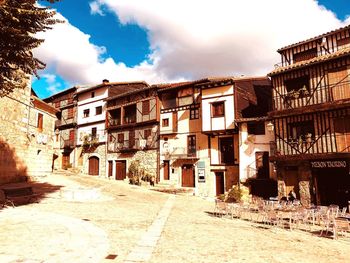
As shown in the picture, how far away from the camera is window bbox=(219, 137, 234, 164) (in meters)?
25.4

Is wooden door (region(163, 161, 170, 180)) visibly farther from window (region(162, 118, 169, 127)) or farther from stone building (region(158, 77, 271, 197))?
window (region(162, 118, 169, 127))

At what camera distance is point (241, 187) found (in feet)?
71.9

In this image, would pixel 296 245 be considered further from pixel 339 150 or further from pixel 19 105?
pixel 19 105

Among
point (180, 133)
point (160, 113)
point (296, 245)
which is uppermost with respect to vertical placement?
point (160, 113)

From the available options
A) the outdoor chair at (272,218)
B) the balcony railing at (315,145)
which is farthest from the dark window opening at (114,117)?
the outdoor chair at (272,218)

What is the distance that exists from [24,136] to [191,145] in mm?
14418

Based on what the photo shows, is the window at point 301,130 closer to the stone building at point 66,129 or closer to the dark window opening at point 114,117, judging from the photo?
the dark window opening at point 114,117

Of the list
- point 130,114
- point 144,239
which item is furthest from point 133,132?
point 144,239

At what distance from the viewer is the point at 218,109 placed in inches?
997

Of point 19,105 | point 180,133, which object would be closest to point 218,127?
point 180,133

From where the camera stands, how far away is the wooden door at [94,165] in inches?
1382

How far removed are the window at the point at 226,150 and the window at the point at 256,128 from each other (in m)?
2.54

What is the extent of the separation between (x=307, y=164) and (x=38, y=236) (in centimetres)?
1550

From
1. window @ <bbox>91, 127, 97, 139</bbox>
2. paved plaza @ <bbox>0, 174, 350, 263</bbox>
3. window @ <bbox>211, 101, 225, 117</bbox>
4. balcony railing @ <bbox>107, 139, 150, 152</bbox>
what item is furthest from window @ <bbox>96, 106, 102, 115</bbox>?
paved plaza @ <bbox>0, 174, 350, 263</bbox>
